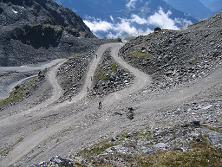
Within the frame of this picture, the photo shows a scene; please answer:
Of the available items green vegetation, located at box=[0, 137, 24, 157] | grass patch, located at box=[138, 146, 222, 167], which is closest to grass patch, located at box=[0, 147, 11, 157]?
green vegetation, located at box=[0, 137, 24, 157]

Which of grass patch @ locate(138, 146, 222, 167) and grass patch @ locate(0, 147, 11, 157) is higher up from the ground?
grass patch @ locate(138, 146, 222, 167)

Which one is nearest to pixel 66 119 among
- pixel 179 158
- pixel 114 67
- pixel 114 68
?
pixel 114 68

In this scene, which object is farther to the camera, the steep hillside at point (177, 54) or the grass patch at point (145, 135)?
the steep hillside at point (177, 54)

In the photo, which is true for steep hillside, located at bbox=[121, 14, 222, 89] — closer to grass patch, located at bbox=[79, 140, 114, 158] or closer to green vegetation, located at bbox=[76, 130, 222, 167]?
grass patch, located at bbox=[79, 140, 114, 158]

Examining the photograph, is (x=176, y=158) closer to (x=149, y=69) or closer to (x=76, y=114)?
(x=76, y=114)

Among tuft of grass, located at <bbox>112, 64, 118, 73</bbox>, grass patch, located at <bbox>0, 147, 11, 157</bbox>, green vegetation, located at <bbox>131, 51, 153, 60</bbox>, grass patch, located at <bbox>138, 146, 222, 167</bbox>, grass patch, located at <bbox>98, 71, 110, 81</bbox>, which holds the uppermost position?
green vegetation, located at <bbox>131, 51, 153, 60</bbox>

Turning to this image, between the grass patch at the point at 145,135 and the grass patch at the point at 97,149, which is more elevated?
the grass patch at the point at 145,135

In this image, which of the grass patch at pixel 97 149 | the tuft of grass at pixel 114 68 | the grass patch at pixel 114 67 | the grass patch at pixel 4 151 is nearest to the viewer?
the grass patch at pixel 97 149

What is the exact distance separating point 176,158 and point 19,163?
29.5m

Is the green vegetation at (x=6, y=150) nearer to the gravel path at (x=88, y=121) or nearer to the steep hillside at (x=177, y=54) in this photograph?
the gravel path at (x=88, y=121)

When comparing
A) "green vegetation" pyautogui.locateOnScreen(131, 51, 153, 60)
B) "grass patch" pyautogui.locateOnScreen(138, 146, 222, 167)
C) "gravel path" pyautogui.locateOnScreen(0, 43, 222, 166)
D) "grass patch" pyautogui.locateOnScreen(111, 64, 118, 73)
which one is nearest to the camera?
"grass patch" pyautogui.locateOnScreen(138, 146, 222, 167)

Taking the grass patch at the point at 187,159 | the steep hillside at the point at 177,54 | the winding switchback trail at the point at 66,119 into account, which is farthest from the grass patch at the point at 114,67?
the grass patch at the point at 187,159

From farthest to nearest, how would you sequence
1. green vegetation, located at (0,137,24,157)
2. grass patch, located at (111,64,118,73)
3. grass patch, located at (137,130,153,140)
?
grass patch, located at (111,64,118,73), green vegetation, located at (0,137,24,157), grass patch, located at (137,130,153,140)

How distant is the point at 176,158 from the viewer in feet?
145
